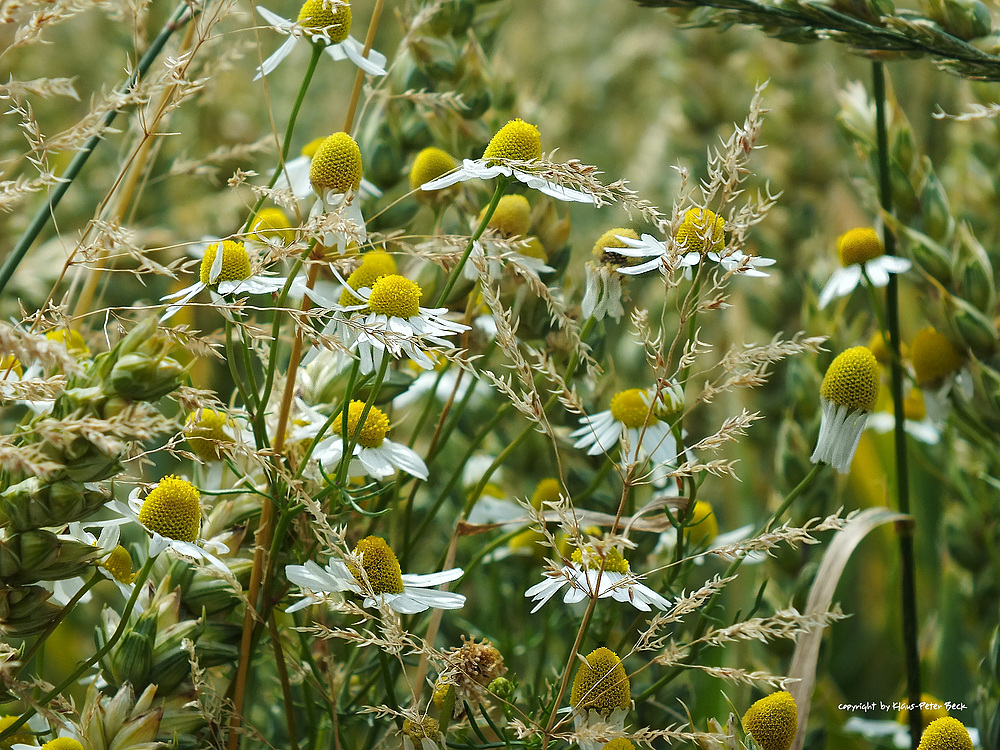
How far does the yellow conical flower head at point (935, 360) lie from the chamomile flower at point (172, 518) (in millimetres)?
452

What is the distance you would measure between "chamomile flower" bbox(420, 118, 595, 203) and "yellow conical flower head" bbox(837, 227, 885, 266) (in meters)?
0.26

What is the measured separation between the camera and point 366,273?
1.33ft

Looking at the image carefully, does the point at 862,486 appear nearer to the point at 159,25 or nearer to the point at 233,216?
the point at 233,216

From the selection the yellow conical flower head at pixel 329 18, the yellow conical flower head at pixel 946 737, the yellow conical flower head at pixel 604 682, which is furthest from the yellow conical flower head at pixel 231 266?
the yellow conical flower head at pixel 946 737

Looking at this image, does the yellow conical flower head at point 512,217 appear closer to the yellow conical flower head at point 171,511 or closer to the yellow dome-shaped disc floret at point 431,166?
the yellow dome-shaped disc floret at point 431,166

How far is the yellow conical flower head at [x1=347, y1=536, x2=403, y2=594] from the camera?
0.35m

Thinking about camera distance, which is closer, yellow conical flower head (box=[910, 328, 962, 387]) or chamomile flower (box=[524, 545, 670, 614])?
chamomile flower (box=[524, 545, 670, 614])

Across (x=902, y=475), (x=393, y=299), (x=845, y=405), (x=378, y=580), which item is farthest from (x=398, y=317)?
(x=902, y=475)

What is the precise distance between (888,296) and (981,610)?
292 mm

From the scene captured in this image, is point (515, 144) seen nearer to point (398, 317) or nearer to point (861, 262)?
point (398, 317)

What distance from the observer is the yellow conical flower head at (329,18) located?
1.26ft

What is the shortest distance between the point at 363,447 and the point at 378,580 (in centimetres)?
7

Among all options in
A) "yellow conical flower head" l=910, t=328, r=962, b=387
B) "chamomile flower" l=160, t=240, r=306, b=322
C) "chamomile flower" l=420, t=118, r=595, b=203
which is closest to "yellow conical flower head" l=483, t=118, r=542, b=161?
"chamomile flower" l=420, t=118, r=595, b=203

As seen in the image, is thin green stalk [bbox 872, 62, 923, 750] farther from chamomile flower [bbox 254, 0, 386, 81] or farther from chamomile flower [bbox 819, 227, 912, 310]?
chamomile flower [bbox 254, 0, 386, 81]
